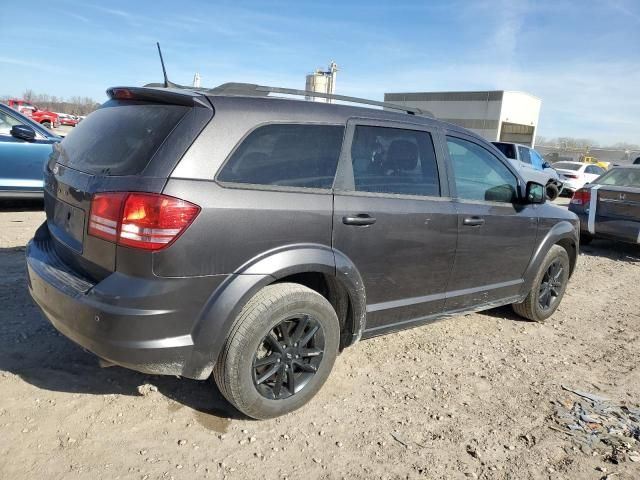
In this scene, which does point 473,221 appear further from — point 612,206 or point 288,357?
point 612,206

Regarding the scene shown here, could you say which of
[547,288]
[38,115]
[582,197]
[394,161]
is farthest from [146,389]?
[38,115]

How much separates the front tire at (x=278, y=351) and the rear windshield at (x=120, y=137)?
95 centimetres

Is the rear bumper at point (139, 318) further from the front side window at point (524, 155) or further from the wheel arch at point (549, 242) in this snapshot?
the front side window at point (524, 155)

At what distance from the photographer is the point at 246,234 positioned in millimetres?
2508

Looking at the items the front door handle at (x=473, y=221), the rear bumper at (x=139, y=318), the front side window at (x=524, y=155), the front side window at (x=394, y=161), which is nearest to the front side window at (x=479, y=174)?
the front door handle at (x=473, y=221)

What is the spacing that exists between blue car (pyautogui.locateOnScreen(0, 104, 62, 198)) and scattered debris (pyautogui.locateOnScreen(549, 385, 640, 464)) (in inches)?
278

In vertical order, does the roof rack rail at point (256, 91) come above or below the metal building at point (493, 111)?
below

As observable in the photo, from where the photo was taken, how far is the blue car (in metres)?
6.90

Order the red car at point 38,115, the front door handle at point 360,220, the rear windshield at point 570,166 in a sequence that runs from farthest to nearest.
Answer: the red car at point 38,115, the rear windshield at point 570,166, the front door handle at point 360,220

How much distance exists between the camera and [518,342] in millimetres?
4328

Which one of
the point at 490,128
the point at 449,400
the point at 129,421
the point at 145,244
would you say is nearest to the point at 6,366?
the point at 129,421

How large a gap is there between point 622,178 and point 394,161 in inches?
267

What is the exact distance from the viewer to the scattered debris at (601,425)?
2795 mm

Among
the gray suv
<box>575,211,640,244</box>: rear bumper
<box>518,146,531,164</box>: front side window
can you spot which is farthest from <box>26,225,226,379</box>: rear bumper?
<box>518,146,531,164</box>: front side window
